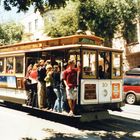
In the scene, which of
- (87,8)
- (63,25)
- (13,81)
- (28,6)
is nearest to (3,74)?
(13,81)

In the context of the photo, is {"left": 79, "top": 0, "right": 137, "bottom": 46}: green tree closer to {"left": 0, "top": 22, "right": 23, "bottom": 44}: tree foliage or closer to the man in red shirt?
the man in red shirt

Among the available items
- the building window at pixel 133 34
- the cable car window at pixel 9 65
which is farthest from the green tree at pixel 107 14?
the cable car window at pixel 9 65

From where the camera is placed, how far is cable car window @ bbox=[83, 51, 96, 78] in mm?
14113

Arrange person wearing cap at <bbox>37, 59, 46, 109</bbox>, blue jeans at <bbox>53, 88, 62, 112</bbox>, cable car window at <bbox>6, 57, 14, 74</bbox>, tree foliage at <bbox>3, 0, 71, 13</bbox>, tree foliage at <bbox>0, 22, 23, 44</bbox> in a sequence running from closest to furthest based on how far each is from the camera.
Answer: tree foliage at <bbox>3, 0, 71, 13</bbox>, blue jeans at <bbox>53, 88, 62, 112</bbox>, person wearing cap at <bbox>37, 59, 46, 109</bbox>, cable car window at <bbox>6, 57, 14, 74</bbox>, tree foliage at <bbox>0, 22, 23, 44</bbox>

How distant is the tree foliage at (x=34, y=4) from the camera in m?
9.94

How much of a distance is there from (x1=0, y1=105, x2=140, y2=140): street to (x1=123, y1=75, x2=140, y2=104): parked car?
298 inches

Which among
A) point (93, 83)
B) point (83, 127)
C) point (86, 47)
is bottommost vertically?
point (83, 127)

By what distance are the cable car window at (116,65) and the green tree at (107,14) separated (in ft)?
65.7

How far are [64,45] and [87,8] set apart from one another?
70.0 ft

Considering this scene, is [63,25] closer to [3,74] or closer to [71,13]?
[71,13]

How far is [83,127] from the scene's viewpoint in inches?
553

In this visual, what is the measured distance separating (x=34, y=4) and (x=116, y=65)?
6.11 metres

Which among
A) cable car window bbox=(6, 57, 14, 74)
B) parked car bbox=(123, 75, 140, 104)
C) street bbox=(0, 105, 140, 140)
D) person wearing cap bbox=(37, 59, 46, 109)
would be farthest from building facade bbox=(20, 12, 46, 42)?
street bbox=(0, 105, 140, 140)

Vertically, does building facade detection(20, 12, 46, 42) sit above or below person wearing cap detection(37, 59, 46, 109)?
above
